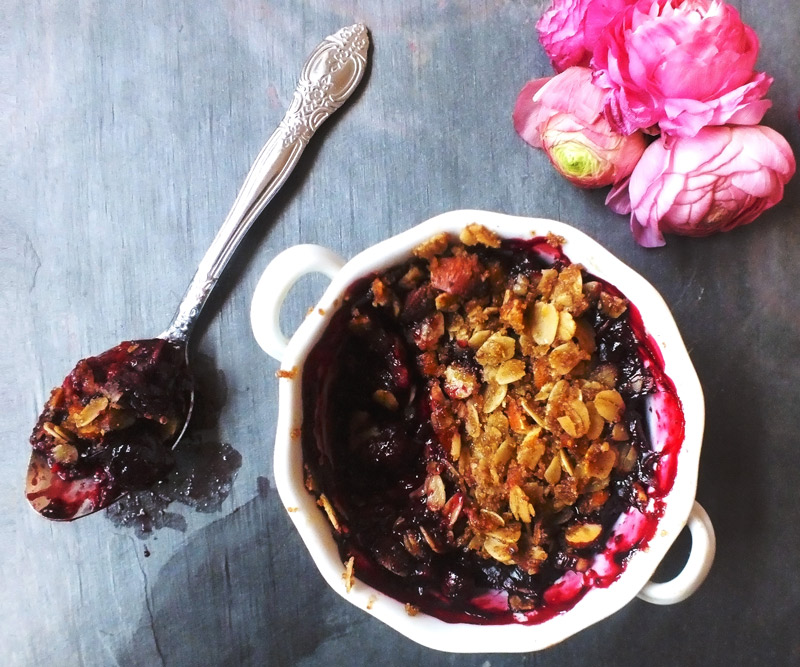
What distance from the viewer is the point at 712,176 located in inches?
31.2

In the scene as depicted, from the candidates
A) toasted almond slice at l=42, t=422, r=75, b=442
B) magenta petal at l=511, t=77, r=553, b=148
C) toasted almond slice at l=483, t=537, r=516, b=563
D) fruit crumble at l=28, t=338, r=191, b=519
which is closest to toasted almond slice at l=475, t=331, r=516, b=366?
toasted almond slice at l=483, t=537, r=516, b=563

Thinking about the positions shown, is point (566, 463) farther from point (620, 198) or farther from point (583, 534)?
point (620, 198)

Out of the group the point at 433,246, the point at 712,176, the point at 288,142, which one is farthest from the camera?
the point at 288,142

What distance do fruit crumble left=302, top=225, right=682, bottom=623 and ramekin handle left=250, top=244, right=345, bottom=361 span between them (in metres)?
0.06

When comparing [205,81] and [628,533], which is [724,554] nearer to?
[628,533]

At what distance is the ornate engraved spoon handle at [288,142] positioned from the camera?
91cm

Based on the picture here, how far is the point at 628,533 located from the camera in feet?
2.43

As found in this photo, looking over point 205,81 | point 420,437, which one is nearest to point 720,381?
point 420,437

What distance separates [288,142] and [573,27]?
415 millimetres

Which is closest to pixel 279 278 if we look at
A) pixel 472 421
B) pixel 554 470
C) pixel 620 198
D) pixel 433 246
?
pixel 433 246

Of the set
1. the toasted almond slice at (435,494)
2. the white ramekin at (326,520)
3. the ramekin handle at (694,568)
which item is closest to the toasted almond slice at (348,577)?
the white ramekin at (326,520)

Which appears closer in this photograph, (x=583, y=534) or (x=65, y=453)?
(x=583, y=534)

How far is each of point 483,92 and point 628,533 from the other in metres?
0.63

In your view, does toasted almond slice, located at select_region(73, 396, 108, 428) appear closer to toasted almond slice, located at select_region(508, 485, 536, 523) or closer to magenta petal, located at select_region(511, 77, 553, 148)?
toasted almond slice, located at select_region(508, 485, 536, 523)
